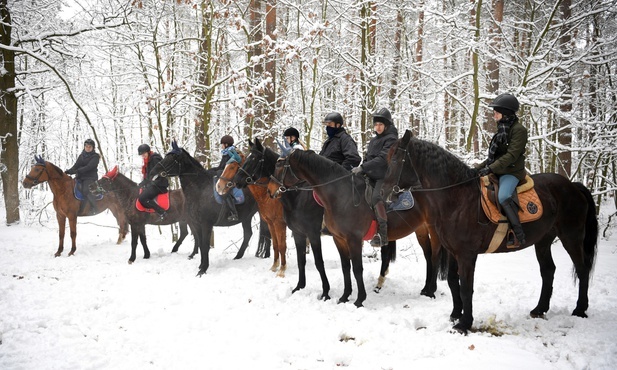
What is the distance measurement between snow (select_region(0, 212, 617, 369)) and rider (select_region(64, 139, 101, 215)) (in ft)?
9.23

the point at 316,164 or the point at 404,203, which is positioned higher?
the point at 316,164

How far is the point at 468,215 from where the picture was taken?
432cm

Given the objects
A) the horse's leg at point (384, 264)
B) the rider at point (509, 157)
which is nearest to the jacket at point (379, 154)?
the rider at point (509, 157)

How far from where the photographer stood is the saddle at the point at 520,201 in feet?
13.8

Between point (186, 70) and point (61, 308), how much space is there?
44.4 ft

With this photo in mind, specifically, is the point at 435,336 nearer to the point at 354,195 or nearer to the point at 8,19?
the point at 354,195

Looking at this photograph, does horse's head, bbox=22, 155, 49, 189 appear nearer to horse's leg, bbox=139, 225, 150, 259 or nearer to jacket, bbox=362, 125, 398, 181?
horse's leg, bbox=139, 225, 150, 259

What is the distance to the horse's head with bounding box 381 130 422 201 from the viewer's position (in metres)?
4.45

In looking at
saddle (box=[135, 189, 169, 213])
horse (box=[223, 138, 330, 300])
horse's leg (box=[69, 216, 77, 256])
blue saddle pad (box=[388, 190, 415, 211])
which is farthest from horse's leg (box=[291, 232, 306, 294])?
horse's leg (box=[69, 216, 77, 256])

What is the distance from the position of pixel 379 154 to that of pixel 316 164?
1.00 metres

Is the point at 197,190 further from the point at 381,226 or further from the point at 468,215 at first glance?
the point at 468,215

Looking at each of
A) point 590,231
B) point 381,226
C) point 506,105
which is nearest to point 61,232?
point 381,226

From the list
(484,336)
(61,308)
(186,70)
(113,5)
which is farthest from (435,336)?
(186,70)

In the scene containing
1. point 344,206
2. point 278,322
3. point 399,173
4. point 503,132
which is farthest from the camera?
point 344,206
